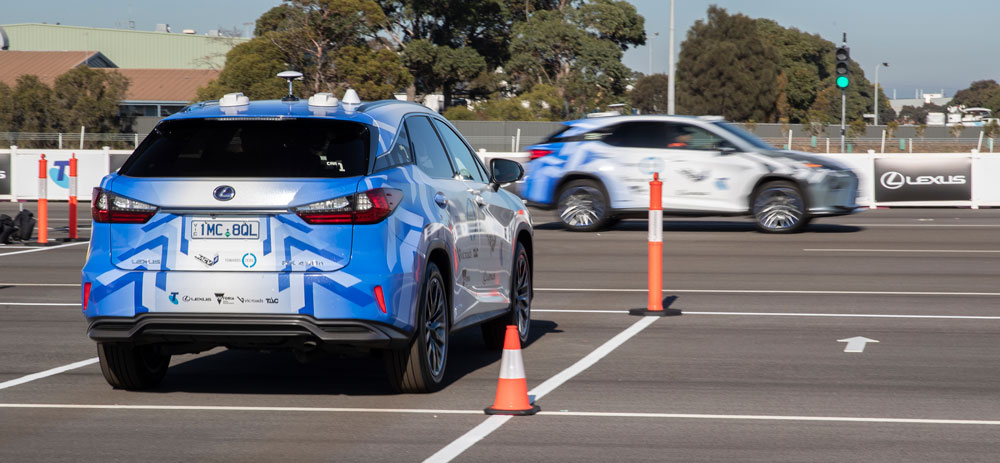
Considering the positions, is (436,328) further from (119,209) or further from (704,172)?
(704,172)

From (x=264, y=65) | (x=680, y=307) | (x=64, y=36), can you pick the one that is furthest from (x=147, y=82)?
(x=680, y=307)

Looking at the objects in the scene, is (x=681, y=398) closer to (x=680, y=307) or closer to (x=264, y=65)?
(x=680, y=307)

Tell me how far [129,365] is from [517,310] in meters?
3.03

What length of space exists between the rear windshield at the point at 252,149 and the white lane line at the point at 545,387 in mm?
1528

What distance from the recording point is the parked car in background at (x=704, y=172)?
21.0 m

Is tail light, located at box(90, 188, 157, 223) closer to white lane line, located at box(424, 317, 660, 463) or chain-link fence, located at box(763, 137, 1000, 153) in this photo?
white lane line, located at box(424, 317, 660, 463)

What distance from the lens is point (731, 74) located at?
91812 millimetres

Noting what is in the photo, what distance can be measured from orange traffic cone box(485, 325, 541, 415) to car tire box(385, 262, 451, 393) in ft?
1.91

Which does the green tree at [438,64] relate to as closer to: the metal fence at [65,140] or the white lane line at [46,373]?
the metal fence at [65,140]

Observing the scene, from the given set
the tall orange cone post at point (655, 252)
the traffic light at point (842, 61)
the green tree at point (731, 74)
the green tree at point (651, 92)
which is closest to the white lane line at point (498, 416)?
the tall orange cone post at point (655, 252)

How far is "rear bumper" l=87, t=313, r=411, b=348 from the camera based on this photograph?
275 inches

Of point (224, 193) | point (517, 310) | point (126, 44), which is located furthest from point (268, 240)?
point (126, 44)

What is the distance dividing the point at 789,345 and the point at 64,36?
420 ft

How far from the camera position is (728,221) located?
2441 centimetres
